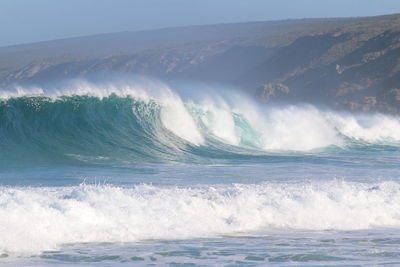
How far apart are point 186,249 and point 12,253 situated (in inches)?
70.7

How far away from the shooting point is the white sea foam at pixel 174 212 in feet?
29.0

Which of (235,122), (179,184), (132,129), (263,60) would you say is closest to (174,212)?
(179,184)

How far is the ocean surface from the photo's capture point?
27.6 ft

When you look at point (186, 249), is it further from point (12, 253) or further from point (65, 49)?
point (65, 49)

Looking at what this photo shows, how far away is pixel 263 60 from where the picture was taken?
86125 mm

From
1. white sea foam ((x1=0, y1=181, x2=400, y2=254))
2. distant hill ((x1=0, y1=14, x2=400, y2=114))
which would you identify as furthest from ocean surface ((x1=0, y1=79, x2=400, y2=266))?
distant hill ((x1=0, y1=14, x2=400, y2=114))

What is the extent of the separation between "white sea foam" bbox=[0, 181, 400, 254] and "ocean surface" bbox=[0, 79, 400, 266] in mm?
19

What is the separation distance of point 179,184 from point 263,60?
74119mm

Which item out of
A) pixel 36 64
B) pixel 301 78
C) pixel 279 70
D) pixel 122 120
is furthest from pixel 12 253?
pixel 36 64

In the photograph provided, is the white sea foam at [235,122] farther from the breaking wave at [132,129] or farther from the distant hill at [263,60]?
the distant hill at [263,60]

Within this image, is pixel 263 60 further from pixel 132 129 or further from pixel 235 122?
pixel 132 129

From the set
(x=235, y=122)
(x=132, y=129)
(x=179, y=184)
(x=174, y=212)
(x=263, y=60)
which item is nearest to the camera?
(x=174, y=212)

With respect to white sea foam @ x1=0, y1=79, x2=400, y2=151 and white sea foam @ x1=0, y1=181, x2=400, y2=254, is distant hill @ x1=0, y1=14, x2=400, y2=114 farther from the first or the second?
white sea foam @ x1=0, y1=181, x2=400, y2=254

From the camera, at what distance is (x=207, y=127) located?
72.9 feet
